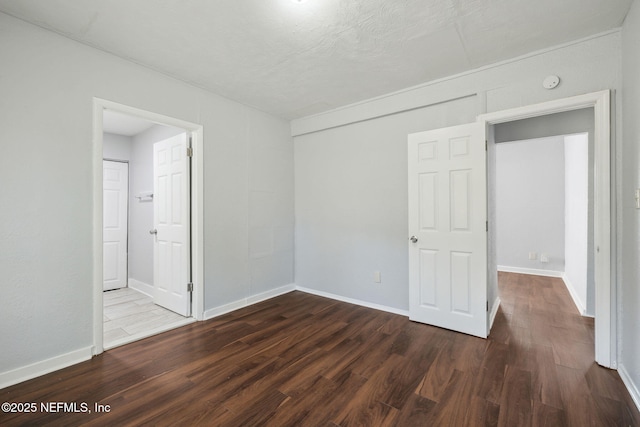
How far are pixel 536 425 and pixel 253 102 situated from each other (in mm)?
3922

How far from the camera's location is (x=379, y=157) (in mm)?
3463

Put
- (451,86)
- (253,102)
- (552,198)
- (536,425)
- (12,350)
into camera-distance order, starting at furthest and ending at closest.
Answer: (552,198) → (253,102) → (451,86) → (12,350) → (536,425)

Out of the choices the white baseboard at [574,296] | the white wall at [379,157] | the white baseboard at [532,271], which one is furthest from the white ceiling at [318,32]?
the white baseboard at [532,271]

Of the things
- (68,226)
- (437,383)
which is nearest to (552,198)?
(437,383)

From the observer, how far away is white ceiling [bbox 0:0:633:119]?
1890mm

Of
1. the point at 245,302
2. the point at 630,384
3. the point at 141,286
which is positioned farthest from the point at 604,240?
the point at 141,286

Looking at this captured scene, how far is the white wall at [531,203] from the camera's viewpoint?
507 centimetres

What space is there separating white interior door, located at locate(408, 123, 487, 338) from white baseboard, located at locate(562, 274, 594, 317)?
1638 millimetres

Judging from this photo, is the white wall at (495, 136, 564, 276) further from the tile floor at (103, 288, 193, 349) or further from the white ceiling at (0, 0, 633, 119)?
the tile floor at (103, 288, 193, 349)

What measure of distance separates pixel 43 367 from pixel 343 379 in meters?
2.27

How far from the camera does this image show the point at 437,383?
1962mm

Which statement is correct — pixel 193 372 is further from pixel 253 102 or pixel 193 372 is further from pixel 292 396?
pixel 253 102

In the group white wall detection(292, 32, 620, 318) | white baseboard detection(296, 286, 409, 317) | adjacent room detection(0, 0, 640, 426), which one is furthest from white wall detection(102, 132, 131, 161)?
white baseboard detection(296, 286, 409, 317)

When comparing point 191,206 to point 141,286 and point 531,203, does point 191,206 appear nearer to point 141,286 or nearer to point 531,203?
point 141,286
